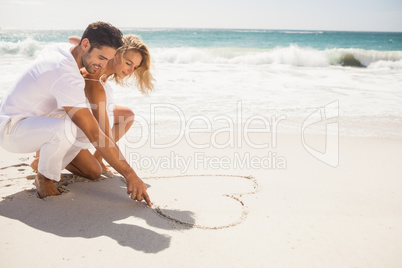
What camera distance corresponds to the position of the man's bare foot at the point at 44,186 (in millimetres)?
2416

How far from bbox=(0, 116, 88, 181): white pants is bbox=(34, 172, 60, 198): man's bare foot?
70 mm

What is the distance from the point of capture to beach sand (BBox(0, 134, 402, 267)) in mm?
1834

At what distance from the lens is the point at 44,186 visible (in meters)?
2.42

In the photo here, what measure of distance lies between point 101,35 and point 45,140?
82 centimetres

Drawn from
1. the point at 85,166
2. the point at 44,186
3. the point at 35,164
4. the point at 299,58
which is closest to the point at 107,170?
the point at 85,166

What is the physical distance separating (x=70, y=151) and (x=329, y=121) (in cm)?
356

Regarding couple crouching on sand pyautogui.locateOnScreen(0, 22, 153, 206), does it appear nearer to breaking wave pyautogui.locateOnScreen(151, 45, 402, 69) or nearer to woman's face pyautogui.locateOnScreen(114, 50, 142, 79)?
woman's face pyautogui.locateOnScreen(114, 50, 142, 79)

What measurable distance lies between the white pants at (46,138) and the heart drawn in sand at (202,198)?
0.72 metres

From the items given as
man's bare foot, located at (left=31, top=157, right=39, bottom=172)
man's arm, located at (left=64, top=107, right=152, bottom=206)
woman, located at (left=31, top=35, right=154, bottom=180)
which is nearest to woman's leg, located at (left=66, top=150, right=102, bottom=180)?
woman, located at (left=31, top=35, right=154, bottom=180)

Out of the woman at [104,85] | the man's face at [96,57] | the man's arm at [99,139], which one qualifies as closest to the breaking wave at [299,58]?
the woman at [104,85]

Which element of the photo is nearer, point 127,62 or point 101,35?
point 101,35

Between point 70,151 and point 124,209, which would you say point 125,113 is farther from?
point 124,209

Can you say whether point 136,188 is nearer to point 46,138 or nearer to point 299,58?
point 46,138

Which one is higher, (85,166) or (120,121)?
(120,121)
